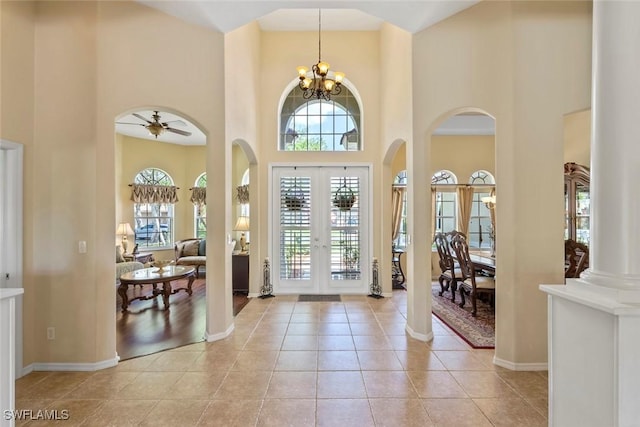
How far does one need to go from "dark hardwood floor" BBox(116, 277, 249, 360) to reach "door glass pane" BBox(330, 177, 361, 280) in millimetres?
1910

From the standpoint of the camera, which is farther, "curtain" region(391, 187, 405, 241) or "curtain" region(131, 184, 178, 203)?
"curtain" region(131, 184, 178, 203)

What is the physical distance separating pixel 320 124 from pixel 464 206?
163 inches

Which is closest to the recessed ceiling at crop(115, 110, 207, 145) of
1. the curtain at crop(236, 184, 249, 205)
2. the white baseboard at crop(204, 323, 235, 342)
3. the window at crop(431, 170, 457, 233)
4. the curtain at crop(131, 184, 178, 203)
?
the curtain at crop(131, 184, 178, 203)

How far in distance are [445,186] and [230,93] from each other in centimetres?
566

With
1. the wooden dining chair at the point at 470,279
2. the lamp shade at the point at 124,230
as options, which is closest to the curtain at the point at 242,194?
the lamp shade at the point at 124,230

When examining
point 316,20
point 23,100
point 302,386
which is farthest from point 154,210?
point 302,386

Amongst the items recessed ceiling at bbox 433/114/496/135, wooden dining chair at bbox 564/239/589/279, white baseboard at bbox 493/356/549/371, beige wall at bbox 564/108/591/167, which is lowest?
white baseboard at bbox 493/356/549/371

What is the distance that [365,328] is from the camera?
4.29 metres

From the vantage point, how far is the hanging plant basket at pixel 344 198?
6117 millimetres

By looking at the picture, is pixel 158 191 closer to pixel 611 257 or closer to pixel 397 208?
pixel 397 208

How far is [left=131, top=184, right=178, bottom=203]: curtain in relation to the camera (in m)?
8.13

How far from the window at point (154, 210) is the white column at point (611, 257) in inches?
347

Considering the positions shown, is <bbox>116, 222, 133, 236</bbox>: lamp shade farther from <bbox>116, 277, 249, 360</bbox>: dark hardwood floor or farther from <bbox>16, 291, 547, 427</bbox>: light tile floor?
<bbox>16, 291, 547, 427</bbox>: light tile floor

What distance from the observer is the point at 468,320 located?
15.1 ft
